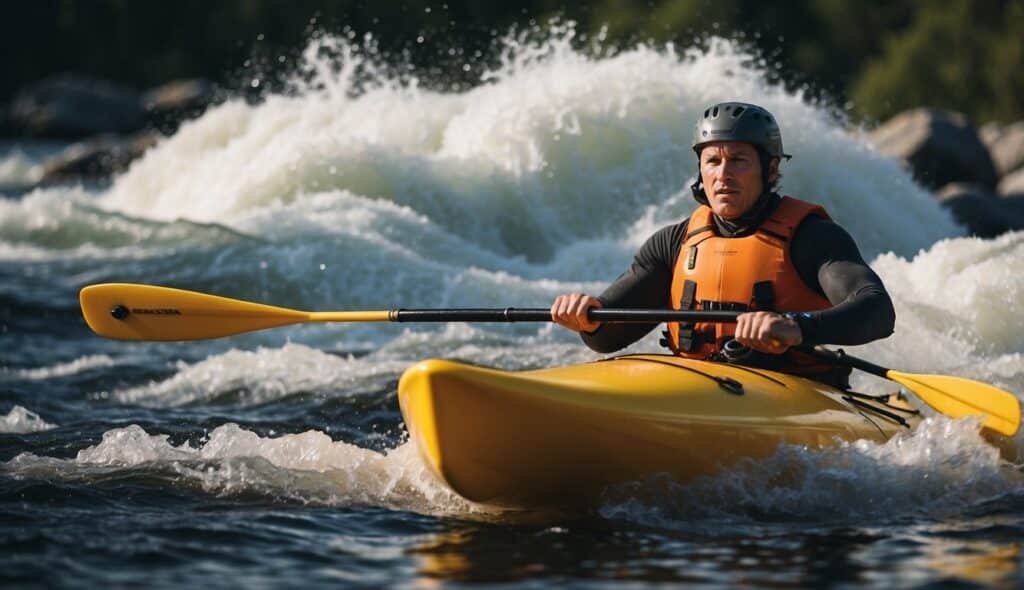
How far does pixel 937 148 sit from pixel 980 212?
Answer: 2.50 metres

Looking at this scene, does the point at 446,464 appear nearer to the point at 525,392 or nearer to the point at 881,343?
the point at 525,392

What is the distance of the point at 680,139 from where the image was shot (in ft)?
42.7

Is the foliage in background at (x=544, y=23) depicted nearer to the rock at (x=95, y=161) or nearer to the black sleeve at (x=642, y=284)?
the rock at (x=95, y=161)

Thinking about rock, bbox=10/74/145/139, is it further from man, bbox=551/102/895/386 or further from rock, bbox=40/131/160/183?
man, bbox=551/102/895/386

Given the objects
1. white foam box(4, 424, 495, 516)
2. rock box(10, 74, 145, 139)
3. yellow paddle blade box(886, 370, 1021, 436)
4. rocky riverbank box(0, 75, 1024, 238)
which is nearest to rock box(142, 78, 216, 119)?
rocky riverbank box(0, 75, 1024, 238)

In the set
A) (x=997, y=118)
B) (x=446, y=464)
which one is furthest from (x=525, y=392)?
(x=997, y=118)

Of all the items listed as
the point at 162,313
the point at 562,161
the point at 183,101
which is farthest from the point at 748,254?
the point at 183,101

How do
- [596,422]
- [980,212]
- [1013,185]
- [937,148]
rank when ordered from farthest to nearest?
[1013,185]
[937,148]
[980,212]
[596,422]

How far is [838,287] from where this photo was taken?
5.18 metres

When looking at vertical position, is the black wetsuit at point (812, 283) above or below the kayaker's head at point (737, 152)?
below

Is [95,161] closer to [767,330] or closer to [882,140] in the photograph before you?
[882,140]

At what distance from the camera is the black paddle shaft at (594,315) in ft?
16.8

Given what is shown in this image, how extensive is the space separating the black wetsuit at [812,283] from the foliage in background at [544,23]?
11.6m

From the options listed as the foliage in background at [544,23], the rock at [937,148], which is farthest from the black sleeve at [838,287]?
the foliage in background at [544,23]
